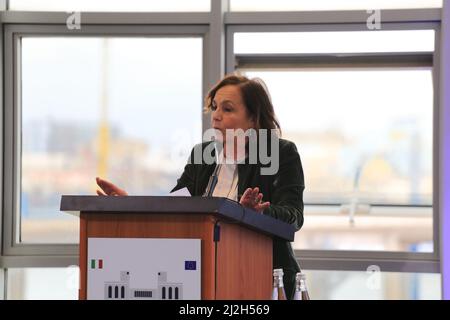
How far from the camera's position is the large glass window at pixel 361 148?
428cm

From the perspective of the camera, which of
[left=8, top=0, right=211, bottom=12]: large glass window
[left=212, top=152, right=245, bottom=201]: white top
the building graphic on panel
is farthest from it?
[left=8, top=0, right=211, bottom=12]: large glass window

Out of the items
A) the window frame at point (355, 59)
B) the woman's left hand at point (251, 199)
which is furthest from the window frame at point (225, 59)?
the woman's left hand at point (251, 199)

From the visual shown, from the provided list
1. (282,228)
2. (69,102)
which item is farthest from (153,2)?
(282,228)

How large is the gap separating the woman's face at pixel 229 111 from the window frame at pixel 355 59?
1686 millimetres

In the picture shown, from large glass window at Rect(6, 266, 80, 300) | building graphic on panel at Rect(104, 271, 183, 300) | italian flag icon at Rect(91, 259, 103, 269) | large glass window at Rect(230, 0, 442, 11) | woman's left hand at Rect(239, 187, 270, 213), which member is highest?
large glass window at Rect(230, 0, 442, 11)

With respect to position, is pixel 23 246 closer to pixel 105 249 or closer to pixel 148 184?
pixel 148 184

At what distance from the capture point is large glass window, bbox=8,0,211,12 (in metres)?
4.40

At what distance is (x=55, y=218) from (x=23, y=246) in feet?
0.79

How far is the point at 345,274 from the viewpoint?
4297mm

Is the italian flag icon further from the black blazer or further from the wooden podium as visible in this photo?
the black blazer

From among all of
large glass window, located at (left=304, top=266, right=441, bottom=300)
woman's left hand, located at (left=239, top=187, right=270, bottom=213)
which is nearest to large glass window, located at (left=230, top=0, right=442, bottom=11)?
large glass window, located at (left=304, top=266, right=441, bottom=300)

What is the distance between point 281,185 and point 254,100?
34cm

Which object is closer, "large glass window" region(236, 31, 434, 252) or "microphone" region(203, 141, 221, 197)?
"microphone" region(203, 141, 221, 197)

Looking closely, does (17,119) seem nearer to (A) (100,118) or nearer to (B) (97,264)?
(A) (100,118)
